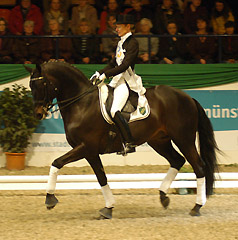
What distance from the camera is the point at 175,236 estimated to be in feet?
17.9

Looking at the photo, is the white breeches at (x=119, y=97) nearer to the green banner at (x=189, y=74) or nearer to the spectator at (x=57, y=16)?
the green banner at (x=189, y=74)

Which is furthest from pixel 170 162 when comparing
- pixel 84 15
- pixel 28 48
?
pixel 84 15

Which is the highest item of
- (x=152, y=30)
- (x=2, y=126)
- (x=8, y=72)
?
(x=152, y=30)

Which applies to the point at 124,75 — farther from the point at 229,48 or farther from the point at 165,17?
the point at 229,48

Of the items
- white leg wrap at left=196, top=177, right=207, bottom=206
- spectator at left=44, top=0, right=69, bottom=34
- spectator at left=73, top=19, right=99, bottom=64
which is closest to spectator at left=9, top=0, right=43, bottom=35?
spectator at left=44, top=0, right=69, bottom=34

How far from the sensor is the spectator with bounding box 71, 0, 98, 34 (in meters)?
10.1

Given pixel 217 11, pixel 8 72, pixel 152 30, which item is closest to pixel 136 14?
pixel 152 30

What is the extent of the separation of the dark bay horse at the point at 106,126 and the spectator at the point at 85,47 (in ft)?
10.4

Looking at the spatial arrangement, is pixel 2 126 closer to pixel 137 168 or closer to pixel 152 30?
pixel 137 168

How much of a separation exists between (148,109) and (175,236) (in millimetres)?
1656

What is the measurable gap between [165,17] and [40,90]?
4551mm

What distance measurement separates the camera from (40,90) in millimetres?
6180

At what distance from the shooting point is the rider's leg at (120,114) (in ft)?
20.7

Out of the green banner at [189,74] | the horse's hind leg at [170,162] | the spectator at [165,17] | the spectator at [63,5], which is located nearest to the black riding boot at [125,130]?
the horse's hind leg at [170,162]
